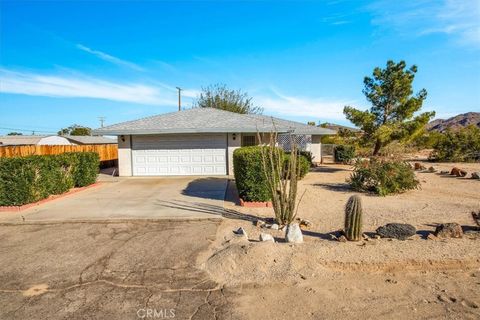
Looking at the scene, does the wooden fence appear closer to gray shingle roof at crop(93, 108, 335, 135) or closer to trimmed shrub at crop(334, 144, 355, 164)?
gray shingle roof at crop(93, 108, 335, 135)

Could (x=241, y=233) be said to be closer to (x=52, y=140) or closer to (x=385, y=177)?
(x=385, y=177)

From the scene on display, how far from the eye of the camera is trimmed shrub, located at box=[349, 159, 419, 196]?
10113mm

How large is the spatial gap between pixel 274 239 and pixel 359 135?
42.8 feet

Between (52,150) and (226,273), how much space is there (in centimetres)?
1673

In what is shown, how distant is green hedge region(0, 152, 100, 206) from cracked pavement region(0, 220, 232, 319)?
2238 millimetres

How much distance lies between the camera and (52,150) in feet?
56.4

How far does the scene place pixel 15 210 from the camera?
8.45 m

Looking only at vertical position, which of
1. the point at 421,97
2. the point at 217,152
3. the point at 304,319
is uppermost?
the point at 421,97

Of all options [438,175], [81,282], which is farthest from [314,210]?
[438,175]

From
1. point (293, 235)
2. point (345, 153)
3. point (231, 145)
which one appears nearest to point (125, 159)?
point (231, 145)

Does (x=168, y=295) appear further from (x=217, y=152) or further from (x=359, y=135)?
(x=359, y=135)

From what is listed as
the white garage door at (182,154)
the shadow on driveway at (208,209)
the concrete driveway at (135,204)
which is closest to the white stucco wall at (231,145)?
the white garage door at (182,154)

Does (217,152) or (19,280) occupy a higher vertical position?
(217,152)

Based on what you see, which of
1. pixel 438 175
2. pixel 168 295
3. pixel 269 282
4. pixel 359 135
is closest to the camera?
pixel 168 295
